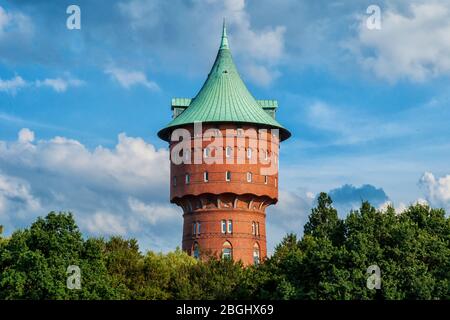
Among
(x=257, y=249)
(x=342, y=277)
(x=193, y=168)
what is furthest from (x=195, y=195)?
(x=342, y=277)

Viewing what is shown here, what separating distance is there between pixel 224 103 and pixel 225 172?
18.8 ft

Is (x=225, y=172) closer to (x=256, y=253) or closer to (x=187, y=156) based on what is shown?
(x=187, y=156)

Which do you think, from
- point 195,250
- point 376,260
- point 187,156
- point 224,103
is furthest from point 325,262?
point 224,103

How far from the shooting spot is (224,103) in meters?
74.4

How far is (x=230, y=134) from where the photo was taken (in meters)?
72.5

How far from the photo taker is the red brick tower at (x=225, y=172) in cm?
7219

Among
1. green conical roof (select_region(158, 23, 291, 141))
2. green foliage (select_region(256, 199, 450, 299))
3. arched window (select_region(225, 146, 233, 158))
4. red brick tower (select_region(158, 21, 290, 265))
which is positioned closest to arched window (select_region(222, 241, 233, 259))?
red brick tower (select_region(158, 21, 290, 265))

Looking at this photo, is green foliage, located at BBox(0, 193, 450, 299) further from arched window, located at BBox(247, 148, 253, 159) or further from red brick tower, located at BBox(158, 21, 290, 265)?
Answer: arched window, located at BBox(247, 148, 253, 159)

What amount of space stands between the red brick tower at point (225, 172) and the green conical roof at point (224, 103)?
7cm

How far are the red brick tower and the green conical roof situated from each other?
0.07 m

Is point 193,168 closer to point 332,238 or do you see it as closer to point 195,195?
point 195,195

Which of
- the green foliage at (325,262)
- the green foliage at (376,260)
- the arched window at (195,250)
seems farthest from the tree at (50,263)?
the arched window at (195,250)
